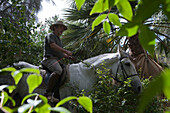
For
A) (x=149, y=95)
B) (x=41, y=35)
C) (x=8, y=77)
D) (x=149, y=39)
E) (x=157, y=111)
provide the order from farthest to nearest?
1. (x=41, y=35)
2. (x=8, y=77)
3. (x=157, y=111)
4. (x=149, y=39)
5. (x=149, y=95)

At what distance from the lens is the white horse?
318 centimetres

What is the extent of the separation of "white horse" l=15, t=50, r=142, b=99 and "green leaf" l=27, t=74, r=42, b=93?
2.65 metres

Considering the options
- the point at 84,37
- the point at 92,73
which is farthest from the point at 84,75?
the point at 84,37

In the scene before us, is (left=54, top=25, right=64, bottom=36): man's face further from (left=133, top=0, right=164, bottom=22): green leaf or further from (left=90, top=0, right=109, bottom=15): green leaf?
(left=133, top=0, right=164, bottom=22): green leaf

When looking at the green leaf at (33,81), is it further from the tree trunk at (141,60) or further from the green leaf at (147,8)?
the tree trunk at (141,60)

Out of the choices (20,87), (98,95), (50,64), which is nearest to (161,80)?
(98,95)

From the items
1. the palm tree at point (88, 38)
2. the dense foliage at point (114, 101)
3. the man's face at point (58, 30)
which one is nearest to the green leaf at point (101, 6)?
the dense foliage at point (114, 101)

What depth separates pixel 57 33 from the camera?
373cm

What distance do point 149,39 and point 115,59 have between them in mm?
3400

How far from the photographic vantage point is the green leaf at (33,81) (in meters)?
0.42

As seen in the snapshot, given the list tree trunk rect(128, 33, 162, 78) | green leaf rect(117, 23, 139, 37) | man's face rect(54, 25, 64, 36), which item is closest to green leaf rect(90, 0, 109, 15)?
green leaf rect(117, 23, 139, 37)

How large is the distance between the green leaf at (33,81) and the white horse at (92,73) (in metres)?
2.65

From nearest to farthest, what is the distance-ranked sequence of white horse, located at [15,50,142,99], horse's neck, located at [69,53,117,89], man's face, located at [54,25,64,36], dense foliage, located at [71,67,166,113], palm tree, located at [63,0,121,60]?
1. dense foliage, located at [71,67,166,113]
2. white horse, located at [15,50,142,99]
3. horse's neck, located at [69,53,117,89]
4. man's face, located at [54,25,64,36]
5. palm tree, located at [63,0,121,60]

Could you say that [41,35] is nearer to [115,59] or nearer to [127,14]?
[115,59]
